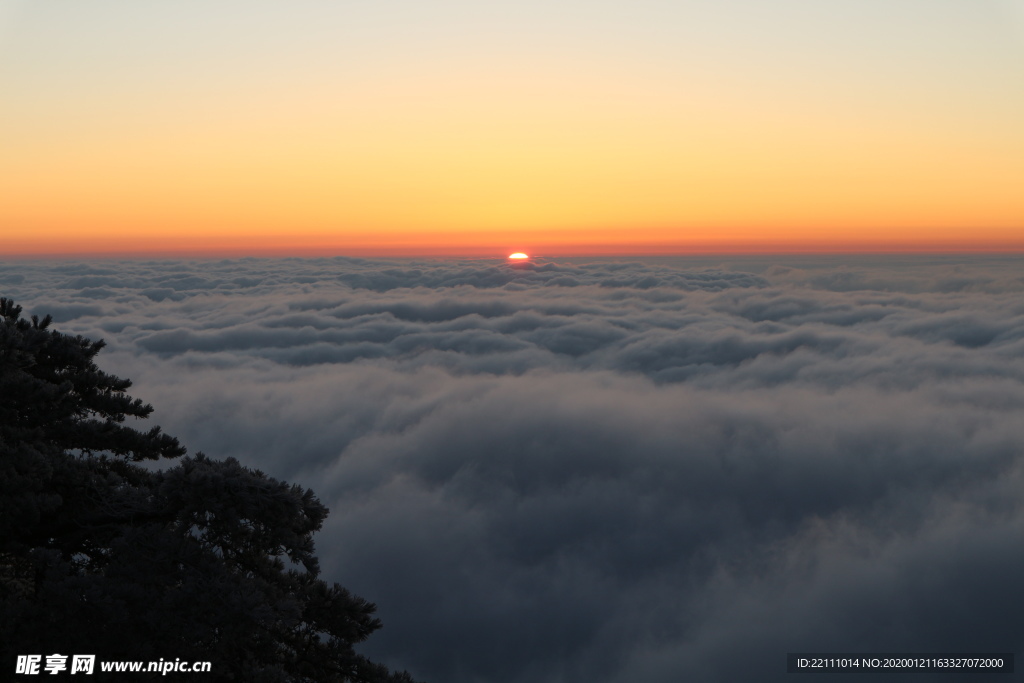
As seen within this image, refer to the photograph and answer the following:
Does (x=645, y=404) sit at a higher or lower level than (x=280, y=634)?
lower

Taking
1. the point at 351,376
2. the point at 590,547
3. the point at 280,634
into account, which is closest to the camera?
the point at 280,634

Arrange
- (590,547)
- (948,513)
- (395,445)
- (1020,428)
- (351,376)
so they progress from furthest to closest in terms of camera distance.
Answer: (351,376) → (395,445) → (1020,428) → (590,547) → (948,513)

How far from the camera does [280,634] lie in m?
11.6

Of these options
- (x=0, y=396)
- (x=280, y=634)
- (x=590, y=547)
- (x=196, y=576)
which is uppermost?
(x=0, y=396)

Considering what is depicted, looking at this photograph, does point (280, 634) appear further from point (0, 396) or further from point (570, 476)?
point (570, 476)

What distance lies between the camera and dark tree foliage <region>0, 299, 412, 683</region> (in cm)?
941

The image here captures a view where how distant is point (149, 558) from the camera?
9828mm

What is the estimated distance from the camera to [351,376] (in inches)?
6427

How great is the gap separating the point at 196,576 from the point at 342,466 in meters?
114

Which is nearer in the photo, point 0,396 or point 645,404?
point 0,396

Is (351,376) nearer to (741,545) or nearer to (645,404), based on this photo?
(645,404)

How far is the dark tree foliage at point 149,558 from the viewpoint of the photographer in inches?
371

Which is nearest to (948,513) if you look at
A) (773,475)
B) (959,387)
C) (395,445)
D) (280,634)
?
(773,475)

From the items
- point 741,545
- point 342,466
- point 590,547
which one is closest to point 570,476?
point 590,547
